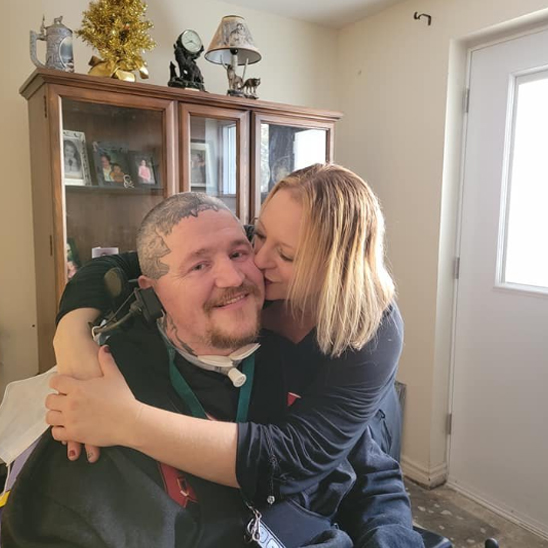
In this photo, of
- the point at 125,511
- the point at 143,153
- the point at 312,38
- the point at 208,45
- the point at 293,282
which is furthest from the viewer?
the point at 312,38

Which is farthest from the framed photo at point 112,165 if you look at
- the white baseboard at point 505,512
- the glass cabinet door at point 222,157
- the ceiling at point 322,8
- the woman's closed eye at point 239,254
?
the white baseboard at point 505,512

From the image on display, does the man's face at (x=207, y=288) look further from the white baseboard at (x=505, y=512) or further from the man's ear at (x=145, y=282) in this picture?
the white baseboard at (x=505, y=512)

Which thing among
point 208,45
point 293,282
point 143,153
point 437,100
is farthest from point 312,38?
point 293,282

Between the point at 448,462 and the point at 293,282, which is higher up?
the point at 293,282

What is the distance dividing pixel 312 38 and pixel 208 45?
2.17 ft

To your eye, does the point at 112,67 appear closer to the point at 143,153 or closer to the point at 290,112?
the point at 143,153

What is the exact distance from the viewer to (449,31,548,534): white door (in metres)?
2.15

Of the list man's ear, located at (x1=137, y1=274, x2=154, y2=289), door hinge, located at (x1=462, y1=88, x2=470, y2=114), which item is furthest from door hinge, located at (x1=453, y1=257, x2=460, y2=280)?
man's ear, located at (x1=137, y1=274, x2=154, y2=289)

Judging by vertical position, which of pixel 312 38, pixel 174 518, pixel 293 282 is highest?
pixel 312 38

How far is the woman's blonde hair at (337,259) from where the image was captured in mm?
926

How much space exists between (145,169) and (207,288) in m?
1.40

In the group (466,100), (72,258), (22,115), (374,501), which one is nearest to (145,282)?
(374,501)

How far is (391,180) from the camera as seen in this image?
2.64 m

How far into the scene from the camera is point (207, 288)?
34.6 inches
